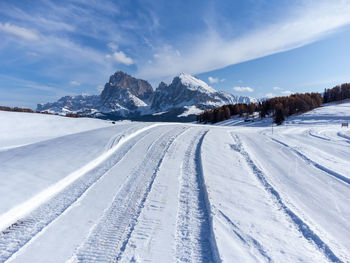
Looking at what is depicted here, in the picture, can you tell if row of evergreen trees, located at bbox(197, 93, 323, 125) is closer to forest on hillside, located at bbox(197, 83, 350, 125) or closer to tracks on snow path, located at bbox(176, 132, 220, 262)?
forest on hillside, located at bbox(197, 83, 350, 125)

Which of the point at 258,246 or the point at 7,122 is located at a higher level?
the point at 7,122

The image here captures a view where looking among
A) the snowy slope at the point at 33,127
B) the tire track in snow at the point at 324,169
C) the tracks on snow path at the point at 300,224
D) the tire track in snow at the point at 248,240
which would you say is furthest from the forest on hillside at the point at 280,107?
the tire track in snow at the point at 248,240

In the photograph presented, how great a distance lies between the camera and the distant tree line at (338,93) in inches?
3541

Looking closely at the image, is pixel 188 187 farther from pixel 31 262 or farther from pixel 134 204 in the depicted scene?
pixel 31 262

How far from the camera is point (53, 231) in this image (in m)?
4.25

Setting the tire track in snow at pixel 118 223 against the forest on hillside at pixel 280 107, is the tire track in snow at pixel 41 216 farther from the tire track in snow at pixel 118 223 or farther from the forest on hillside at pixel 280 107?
the forest on hillside at pixel 280 107

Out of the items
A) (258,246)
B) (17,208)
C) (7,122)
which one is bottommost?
(258,246)

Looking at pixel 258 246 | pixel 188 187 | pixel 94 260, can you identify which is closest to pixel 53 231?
pixel 94 260

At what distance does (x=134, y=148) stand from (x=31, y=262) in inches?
325

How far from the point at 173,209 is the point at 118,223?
1489mm

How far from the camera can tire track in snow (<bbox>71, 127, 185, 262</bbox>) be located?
3.63 m

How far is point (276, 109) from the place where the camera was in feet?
178

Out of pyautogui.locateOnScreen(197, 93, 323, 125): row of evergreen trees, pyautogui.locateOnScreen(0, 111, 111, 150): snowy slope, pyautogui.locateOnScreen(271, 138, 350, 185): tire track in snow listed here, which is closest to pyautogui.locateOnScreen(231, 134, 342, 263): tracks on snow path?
pyautogui.locateOnScreen(271, 138, 350, 185): tire track in snow

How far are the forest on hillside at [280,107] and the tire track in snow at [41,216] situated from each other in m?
→ 54.5
